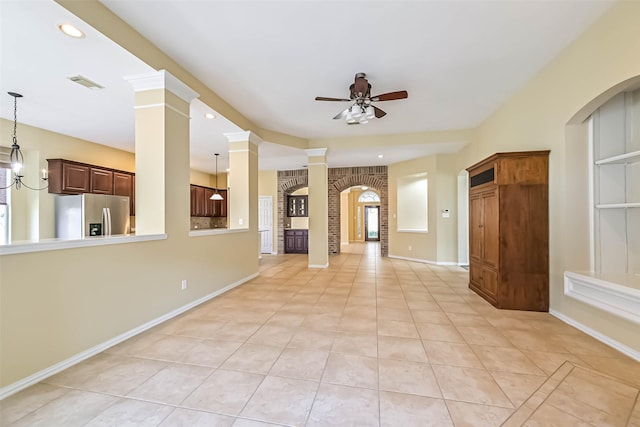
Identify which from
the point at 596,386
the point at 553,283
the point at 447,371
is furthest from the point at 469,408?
the point at 553,283

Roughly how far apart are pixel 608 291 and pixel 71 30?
5.10 meters

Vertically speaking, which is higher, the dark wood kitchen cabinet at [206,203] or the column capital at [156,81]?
the column capital at [156,81]

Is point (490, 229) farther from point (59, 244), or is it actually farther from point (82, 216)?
point (82, 216)

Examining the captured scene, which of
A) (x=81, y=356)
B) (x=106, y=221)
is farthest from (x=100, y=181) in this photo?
(x=81, y=356)

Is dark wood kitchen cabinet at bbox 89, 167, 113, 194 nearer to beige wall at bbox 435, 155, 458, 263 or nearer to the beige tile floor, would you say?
the beige tile floor

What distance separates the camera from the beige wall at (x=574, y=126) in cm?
227

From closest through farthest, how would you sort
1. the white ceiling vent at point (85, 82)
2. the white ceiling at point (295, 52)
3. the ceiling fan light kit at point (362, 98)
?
the white ceiling at point (295, 52)
the white ceiling vent at point (85, 82)
the ceiling fan light kit at point (362, 98)

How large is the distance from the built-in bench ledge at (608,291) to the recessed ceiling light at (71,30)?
4.95 meters

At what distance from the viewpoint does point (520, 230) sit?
10.9 feet

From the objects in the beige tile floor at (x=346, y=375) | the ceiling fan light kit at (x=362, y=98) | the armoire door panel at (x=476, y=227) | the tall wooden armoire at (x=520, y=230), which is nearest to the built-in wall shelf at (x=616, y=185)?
the tall wooden armoire at (x=520, y=230)

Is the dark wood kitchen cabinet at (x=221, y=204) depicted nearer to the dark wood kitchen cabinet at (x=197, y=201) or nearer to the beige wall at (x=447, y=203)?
the dark wood kitchen cabinet at (x=197, y=201)

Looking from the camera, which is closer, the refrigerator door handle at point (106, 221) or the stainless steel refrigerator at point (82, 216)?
the stainless steel refrigerator at point (82, 216)

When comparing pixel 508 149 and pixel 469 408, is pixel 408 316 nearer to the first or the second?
pixel 469 408

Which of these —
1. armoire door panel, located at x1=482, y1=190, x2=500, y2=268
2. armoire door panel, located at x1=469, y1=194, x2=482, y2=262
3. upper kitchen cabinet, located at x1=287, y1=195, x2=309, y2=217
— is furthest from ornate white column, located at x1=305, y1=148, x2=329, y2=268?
armoire door panel, located at x1=482, y1=190, x2=500, y2=268
